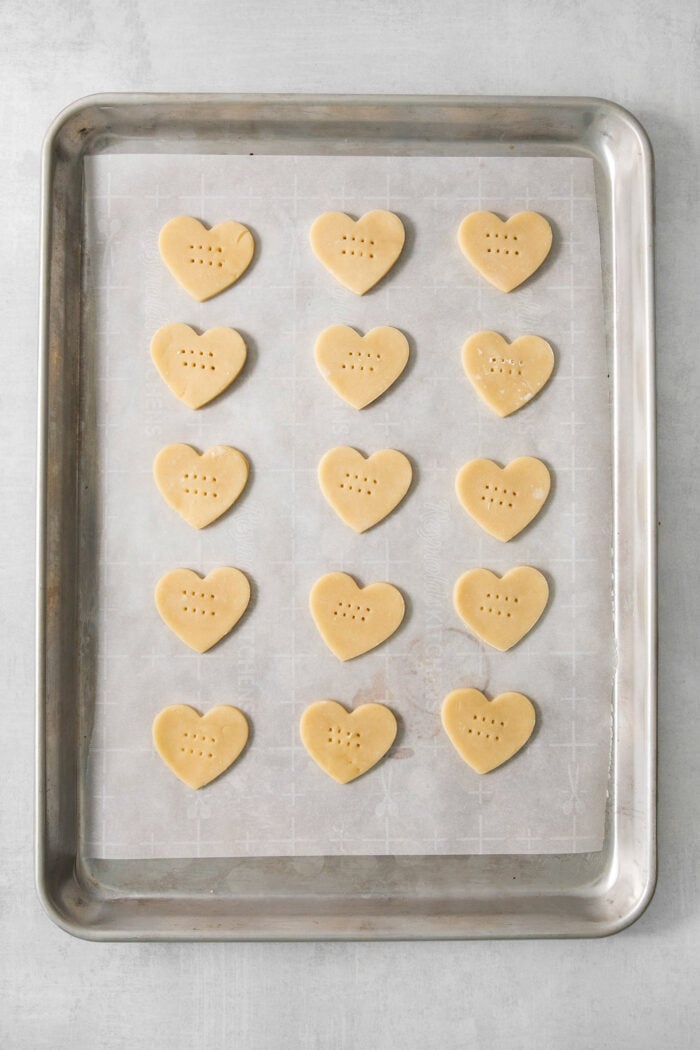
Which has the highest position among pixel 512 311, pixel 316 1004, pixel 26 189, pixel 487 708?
pixel 26 189

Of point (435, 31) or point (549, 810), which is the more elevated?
point (435, 31)

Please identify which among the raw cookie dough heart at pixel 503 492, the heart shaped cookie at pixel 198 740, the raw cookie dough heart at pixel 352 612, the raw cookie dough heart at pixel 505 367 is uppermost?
the raw cookie dough heart at pixel 505 367

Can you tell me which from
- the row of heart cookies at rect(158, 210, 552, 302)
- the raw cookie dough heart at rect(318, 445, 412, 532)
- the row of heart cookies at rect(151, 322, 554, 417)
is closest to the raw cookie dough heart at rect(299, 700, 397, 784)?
the raw cookie dough heart at rect(318, 445, 412, 532)

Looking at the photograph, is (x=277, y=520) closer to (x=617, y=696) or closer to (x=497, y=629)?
(x=497, y=629)

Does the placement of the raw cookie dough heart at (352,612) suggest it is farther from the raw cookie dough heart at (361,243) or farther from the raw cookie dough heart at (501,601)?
the raw cookie dough heart at (361,243)

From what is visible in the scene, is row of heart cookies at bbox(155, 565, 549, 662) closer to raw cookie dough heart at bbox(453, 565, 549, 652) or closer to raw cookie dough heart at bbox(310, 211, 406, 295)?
raw cookie dough heart at bbox(453, 565, 549, 652)

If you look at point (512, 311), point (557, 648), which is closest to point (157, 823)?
point (557, 648)

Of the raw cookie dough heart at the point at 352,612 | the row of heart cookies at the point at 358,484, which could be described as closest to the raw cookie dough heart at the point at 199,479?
the row of heart cookies at the point at 358,484
